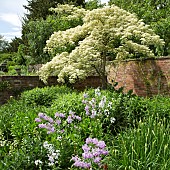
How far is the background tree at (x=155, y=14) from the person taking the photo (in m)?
9.16

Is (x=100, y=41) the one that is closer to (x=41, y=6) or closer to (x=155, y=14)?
(x=155, y=14)

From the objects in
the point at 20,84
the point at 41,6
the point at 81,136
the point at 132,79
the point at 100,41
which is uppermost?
the point at 41,6

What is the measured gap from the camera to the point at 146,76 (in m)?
7.45

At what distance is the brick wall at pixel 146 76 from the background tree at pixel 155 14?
4.51ft

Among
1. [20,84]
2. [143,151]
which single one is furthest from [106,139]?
[20,84]

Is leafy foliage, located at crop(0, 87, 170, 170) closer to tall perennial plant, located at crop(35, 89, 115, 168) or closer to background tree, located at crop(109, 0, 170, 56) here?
tall perennial plant, located at crop(35, 89, 115, 168)

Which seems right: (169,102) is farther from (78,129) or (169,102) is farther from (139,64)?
(139,64)

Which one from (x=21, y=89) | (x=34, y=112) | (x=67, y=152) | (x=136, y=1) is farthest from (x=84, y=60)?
(x=136, y=1)

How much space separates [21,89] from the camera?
8766 millimetres

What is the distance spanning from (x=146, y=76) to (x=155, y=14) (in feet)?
18.4

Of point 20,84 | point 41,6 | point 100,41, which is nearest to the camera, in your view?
point 100,41

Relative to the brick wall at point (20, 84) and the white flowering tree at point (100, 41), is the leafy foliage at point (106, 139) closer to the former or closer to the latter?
the white flowering tree at point (100, 41)

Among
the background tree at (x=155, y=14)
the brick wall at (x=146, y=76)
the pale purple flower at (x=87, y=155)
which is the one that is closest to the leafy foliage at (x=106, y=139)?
the pale purple flower at (x=87, y=155)

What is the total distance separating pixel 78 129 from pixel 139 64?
4534 mm
